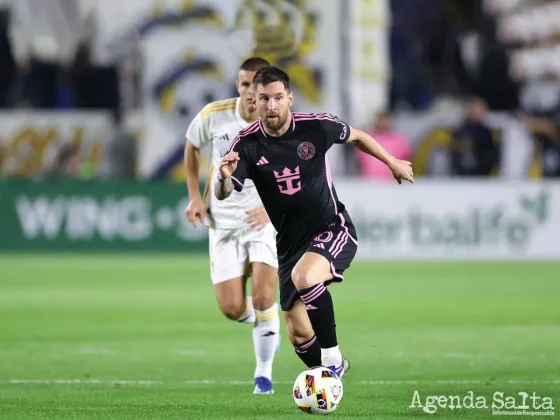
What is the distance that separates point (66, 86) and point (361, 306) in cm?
1348

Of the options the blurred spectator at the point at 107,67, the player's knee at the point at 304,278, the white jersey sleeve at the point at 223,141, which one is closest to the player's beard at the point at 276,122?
the player's knee at the point at 304,278

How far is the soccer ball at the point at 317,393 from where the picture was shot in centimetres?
745

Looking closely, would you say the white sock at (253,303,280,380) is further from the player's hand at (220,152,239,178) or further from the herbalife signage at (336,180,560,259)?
the herbalife signage at (336,180,560,259)

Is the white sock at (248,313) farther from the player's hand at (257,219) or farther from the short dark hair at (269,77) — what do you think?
the short dark hair at (269,77)

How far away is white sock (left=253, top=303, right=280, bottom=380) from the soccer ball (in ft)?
4.58

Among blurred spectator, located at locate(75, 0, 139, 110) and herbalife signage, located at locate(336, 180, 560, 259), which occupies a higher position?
blurred spectator, located at locate(75, 0, 139, 110)

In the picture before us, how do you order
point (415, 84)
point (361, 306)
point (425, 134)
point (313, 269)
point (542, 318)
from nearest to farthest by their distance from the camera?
point (313, 269)
point (542, 318)
point (361, 306)
point (425, 134)
point (415, 84)

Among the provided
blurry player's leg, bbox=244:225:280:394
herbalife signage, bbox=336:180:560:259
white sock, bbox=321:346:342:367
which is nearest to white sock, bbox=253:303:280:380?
blurry player's leg, bbox=244:225:280:394

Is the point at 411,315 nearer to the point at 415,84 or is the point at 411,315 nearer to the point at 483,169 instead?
the point at 483,169

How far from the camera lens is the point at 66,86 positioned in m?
26.7

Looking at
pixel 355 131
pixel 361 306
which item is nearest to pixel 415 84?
pixel 361 306

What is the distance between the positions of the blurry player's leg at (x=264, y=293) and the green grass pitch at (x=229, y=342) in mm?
283

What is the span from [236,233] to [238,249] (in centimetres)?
13

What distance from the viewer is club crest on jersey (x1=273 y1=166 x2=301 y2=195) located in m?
8.00
